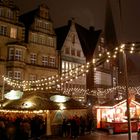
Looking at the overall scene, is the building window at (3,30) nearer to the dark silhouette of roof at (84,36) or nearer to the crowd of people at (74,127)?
the dark silhouette of roof at (84,36)

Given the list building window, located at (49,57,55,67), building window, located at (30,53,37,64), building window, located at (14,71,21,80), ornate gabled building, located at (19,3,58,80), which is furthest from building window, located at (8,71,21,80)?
building window, located at (49,57,55,67)

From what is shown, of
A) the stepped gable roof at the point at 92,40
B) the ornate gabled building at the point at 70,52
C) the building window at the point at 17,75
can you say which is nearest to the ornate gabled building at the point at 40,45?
the ornate gabled building at the point at 70,52

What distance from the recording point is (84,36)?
160ft

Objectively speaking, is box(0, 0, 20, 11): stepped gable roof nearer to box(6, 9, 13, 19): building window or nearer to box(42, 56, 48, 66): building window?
box(6, 9, 13, 19): building window

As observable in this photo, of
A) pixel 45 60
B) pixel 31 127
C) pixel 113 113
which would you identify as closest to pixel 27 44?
pixel 45 60

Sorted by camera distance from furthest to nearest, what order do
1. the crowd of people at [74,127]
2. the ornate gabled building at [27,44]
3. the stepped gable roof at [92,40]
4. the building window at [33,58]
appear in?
the stepped gable roof at [92,40]
the building window at [33,58]
the ornate gabled building at [27,44]
the crowd of people at [74,127]

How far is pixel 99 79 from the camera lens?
46.7 meters

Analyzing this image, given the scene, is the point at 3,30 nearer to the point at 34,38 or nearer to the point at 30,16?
the point at 34,38

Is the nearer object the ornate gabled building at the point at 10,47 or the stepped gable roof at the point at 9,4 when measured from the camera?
the ornate gabled building at the point at 10,47

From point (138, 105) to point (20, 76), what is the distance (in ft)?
44.1

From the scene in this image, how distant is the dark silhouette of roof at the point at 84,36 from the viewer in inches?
1602

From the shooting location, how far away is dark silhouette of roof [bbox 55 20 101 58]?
40688 millimetres

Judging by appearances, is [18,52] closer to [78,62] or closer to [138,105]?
[78,62]

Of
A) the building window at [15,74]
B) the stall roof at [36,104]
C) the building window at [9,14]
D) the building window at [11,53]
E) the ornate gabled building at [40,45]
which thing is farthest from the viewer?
the ornate gabled building at [40,45]
